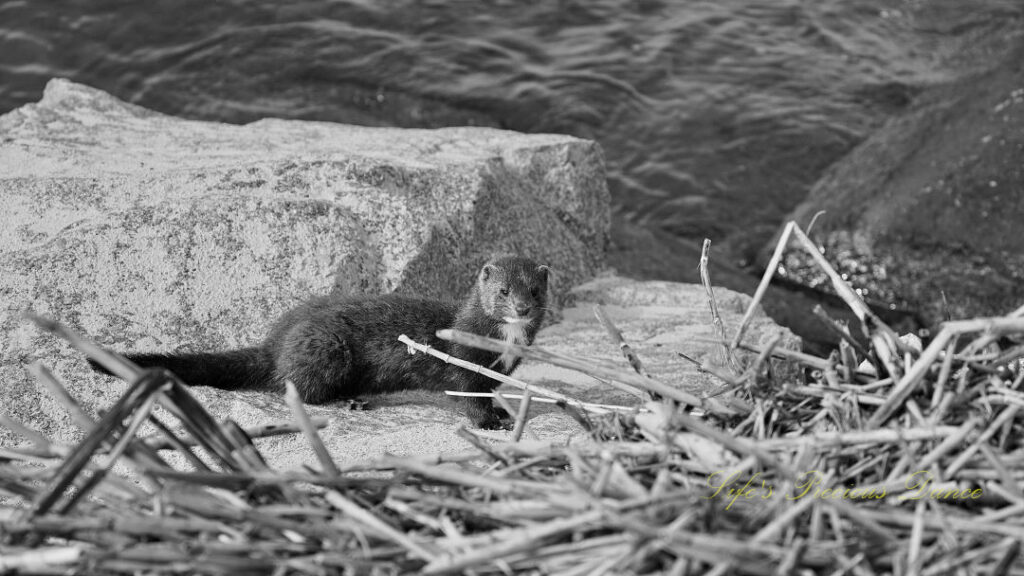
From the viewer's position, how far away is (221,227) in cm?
622

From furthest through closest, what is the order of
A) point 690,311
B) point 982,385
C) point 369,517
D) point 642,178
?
point 642,178, point 690,311, point 982,385, point 369,517

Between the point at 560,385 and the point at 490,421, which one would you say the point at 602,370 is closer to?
the point at 490,421

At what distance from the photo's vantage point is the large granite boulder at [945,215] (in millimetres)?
9844

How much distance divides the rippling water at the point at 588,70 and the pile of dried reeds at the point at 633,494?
26.8ft

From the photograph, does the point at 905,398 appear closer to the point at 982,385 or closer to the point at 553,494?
the point at 982,385

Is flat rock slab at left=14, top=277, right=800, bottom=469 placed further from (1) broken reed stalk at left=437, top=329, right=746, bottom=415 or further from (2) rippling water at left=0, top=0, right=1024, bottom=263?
(2) rippling water at left=0, top=0, right=1024, bottom=263

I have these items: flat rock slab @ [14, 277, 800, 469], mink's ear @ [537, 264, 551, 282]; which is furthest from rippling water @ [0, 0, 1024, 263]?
mink's ear @ [537, 264, 551, 282]

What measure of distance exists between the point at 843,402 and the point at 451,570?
142 cm

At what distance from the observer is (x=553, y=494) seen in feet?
9.96

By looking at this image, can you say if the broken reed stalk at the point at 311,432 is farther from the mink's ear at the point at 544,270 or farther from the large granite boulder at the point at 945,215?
the large granite boulder at the point at 945,215

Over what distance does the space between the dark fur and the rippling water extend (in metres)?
5.66

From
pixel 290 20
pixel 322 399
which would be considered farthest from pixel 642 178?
pixel 322 399

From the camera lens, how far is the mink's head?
6.23 m

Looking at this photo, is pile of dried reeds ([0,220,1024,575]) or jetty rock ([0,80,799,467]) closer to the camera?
pile of dried reeds ([0,220,1024,575])
